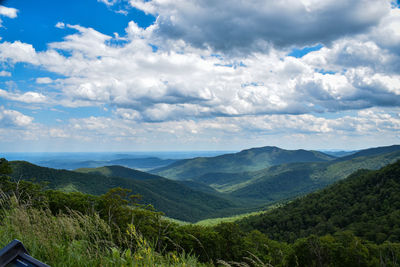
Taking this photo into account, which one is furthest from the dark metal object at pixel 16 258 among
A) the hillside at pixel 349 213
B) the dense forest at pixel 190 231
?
the hillside at pixel 349 213

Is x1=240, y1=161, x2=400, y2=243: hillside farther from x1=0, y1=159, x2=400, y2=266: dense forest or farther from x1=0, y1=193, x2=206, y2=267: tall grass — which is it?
x1=0, y1=193, x2=206, y2=267: tall grass

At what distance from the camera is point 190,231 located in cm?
4744

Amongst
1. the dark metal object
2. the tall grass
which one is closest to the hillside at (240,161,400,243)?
the tall grass

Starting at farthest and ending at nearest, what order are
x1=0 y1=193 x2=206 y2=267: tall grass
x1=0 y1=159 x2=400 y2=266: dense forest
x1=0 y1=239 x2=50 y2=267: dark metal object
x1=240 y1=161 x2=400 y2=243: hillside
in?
x1=240 y1=161 x2=400 y2=243: hillside
x1=0 y1=159 x2=400 y2=266: dense forest
x1=0 y1=193 x2=206 y2=267: tall grass
x1=0 y1=239 x2=50 y2=267: dark metal object

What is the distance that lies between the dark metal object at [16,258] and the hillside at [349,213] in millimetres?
119021

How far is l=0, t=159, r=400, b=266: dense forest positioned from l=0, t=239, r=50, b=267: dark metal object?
1973 mm

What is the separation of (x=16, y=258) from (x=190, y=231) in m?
48.4

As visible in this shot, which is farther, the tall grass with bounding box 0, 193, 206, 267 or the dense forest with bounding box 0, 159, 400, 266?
the dense forest with bounding box 0, 159, 400, 266

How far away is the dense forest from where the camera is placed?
16.0ft

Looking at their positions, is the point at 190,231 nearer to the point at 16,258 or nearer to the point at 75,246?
the point at 75,246

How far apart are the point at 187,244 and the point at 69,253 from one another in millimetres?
42815

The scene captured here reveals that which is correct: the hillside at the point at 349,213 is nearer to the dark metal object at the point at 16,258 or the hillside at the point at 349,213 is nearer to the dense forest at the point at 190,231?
the dense forest at the point at 190,231

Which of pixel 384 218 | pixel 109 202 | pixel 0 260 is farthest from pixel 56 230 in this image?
pixel 384 218

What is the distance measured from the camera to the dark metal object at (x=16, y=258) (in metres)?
2.26
